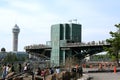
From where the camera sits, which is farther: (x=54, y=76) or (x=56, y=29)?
(x=56, y=29)

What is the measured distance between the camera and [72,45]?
11819cm

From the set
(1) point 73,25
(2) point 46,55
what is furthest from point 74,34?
(2) point 46,55

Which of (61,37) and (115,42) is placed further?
(61,37)

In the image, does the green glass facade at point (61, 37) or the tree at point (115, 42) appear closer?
the tree at point (115, 42)

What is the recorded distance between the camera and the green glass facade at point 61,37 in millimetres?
124438

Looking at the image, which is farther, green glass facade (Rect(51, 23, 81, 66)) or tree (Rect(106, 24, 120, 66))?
green glass facade (Rect(51, 23, 81, 66))

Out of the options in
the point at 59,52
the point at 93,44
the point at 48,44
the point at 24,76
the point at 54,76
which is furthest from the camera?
the point at 48,44

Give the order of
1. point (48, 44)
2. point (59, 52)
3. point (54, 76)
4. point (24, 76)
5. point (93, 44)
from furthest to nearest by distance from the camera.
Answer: point (48, 44), point (59, 52), point (93, 44), point (54, 76), point (24, 76)

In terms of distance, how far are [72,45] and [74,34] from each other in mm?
14033

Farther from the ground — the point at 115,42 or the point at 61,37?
the point at 61,37

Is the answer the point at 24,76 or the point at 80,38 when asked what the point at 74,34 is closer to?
the point at 80,38

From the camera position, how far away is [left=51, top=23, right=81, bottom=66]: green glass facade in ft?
408

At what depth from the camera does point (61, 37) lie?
424ft

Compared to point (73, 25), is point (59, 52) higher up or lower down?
lower down
